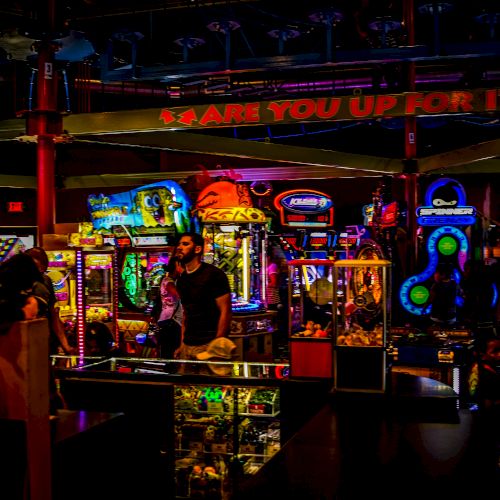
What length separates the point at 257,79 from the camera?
14.2 m

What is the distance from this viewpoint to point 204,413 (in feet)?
16.9

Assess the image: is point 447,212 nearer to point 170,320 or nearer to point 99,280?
point 170,320

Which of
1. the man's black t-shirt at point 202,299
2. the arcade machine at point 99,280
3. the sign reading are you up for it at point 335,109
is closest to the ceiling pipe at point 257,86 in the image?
the arcade machine at point 99,280

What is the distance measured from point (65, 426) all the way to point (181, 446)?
1.98m

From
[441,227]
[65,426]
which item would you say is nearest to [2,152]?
[441,227]

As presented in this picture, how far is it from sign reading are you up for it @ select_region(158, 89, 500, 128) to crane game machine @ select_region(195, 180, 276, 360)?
7.06ft

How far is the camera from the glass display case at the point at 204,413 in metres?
4.97

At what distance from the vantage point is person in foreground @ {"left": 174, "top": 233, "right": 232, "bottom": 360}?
19.3ft

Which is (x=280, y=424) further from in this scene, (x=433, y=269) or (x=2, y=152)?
(x=2, y=152)

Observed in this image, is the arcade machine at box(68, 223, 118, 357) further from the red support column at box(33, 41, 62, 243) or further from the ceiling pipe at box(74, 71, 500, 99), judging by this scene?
the ceiling pipe at box(74, 71, 500, 99)

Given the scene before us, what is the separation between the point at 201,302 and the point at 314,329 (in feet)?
4.16

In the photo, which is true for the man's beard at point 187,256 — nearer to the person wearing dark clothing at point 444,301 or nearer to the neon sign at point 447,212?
the person wearing dark clothing at point 444,301

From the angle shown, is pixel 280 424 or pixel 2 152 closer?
pixel 280 424

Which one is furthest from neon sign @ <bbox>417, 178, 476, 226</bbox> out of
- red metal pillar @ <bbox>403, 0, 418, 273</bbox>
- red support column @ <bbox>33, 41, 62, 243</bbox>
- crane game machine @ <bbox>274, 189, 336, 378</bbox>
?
crane game machine @ <bbox>274, 189, 336, 378</bbox>
